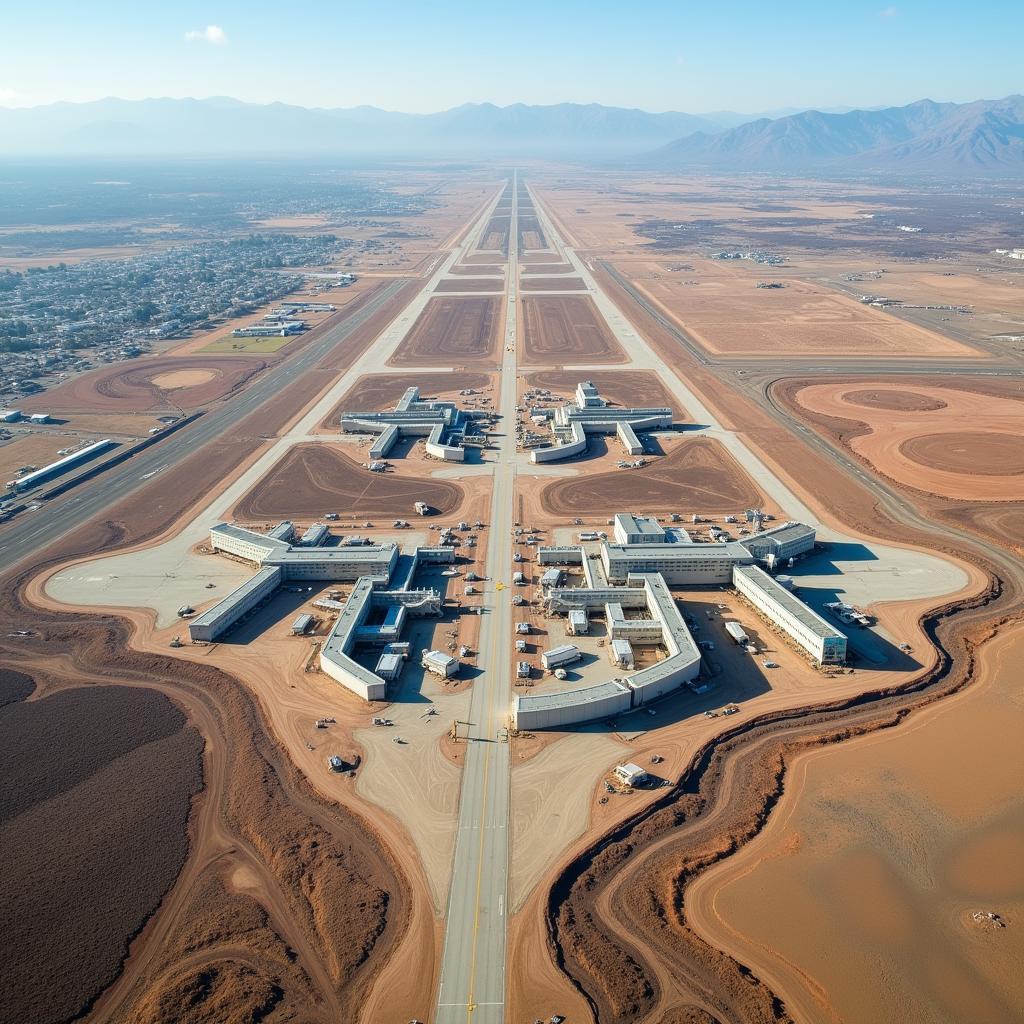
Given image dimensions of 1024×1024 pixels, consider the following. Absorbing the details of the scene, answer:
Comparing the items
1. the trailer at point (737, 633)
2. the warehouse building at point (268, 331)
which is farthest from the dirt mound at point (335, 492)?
the warehouse building at point (268, 331)

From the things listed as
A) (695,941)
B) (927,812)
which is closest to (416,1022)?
(695,941)

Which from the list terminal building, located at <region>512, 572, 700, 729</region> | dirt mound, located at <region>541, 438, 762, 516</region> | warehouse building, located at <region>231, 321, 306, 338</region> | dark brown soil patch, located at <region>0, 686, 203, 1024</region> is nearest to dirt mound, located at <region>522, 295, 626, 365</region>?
warehouse building, located at <region>231, 321, 306, 338</region>

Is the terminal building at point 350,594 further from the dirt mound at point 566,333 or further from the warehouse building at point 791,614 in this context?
the dirt mound at point 566,333

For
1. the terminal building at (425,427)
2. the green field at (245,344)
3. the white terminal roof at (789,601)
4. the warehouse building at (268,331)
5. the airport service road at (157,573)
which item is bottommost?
the airport service road at (157,573)

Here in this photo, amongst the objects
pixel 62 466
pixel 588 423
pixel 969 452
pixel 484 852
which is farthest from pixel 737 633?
pixel 62 466

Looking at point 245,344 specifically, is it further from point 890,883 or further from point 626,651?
point 890,883

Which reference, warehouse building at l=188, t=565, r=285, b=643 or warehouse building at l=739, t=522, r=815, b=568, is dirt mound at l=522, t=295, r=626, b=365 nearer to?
warehouse building at l=739, t=522, r=815, b=568

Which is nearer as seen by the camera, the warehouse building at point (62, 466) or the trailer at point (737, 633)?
the trailer at point (737, 633)
